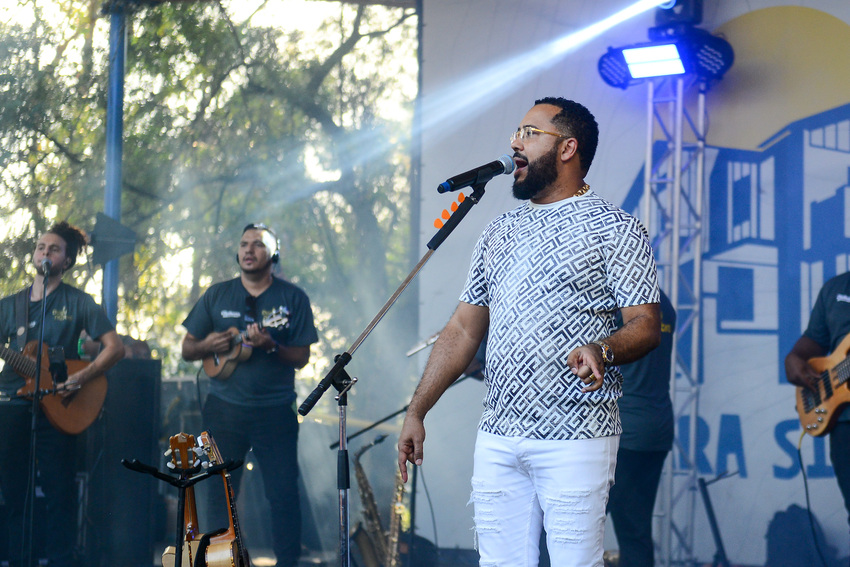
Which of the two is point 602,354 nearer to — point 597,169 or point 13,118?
point 597,169

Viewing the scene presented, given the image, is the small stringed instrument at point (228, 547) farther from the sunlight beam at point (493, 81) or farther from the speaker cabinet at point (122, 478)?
the sunlight beam at point (493, 81)

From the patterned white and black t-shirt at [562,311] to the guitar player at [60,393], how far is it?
321cm

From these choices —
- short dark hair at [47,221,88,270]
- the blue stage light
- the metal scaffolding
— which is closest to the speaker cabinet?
short dark hair at [47,221,88,270]

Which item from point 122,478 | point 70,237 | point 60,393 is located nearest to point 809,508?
point 122,478

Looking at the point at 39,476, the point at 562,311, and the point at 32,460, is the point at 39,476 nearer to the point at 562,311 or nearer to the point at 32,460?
the point at 32,460

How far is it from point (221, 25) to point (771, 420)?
4.16m

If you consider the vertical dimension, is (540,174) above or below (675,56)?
below

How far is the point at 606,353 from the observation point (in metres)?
1.86

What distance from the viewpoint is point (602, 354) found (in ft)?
6.04

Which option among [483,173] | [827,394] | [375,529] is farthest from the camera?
[375,529]

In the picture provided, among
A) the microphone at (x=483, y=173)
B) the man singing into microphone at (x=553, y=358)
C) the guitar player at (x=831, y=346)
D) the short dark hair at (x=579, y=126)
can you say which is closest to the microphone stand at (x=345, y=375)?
the microphone at (x=483, y=173)

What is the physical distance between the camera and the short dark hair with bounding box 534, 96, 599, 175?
229 centimetres

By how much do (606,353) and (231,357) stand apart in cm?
302

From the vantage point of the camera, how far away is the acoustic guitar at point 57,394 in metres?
4.47
